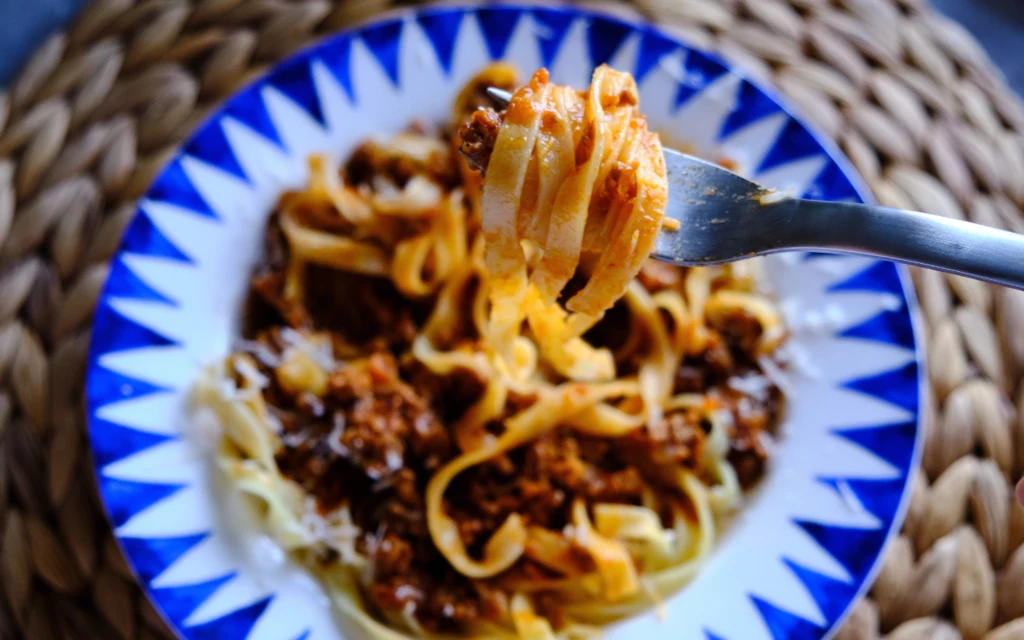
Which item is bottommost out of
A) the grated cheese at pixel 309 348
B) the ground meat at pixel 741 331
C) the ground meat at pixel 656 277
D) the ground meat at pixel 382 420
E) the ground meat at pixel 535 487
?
the ground meat at pixel 535 487

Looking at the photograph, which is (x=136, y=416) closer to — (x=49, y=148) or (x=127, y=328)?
(x=127, y=328)

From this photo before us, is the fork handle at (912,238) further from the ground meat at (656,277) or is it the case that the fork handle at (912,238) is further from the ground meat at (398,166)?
the ground meat at (398,166)

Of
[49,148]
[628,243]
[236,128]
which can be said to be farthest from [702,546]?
[49,148]

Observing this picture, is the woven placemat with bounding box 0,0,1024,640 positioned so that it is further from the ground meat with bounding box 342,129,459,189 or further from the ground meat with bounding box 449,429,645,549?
the ground meat with bounding box 449,429,645,549

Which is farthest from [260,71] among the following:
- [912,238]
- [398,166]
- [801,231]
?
[912,238]

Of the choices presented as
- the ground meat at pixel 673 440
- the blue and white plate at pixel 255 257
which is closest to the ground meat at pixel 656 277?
the blue and white plate at pixel 255 257

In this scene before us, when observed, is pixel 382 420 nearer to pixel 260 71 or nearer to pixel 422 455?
pixel 422 455

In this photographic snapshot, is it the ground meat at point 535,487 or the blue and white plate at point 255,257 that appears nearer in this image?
the blue and white plate at point 255,257
